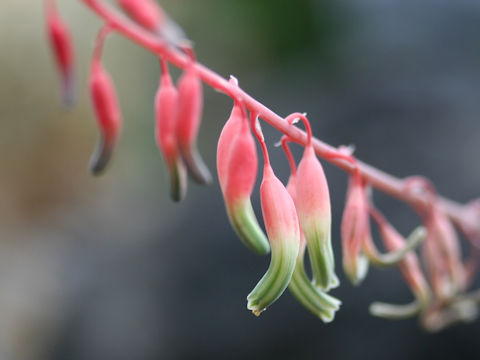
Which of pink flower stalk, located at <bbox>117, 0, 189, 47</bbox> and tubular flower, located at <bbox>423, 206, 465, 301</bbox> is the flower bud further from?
tubular flower, located at <bbox>423, 206, 465, 301</bbox>

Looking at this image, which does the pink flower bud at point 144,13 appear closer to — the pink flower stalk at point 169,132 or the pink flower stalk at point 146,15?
the pink flower stalk at point 146,15

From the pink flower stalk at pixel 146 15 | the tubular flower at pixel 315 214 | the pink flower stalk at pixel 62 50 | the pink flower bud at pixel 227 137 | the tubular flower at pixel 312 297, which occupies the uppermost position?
the pink flower stalk at pixel 146 15

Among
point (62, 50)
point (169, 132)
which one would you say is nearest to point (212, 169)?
A: point (62, 50)

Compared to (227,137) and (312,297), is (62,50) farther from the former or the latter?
(312,297)

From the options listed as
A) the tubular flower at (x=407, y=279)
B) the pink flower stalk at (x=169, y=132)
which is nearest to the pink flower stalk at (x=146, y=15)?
the pink flower stalk at (x=169, y=132)

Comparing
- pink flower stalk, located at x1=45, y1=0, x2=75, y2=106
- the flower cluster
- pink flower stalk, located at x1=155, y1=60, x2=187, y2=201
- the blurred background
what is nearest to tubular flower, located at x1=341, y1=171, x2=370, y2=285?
Answer: the flower cluster


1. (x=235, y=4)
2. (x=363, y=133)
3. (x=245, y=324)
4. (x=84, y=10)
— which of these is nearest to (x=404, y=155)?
(x=363, y=133)
